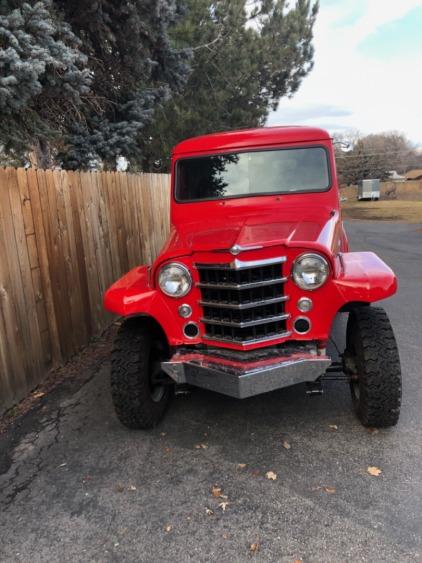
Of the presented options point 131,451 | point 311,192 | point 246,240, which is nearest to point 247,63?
point 311,192

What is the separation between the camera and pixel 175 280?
3.26m

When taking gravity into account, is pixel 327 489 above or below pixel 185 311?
below

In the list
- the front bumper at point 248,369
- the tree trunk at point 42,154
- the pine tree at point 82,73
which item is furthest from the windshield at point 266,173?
the tree trunk at point 42,154

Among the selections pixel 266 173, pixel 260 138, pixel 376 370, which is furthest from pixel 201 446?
pixel 260 138

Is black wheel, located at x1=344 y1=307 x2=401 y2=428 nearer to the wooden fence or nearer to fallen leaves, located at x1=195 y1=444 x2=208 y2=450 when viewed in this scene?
fallen leaves, located at x1=195 y1=444 x2=208 y2=450

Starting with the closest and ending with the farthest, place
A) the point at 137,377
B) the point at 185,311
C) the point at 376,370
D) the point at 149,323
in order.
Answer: the point at 376,370 → the point at 185,311 → the point at 137,377 → the point at 149,323

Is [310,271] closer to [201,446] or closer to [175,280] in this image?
[175,280]

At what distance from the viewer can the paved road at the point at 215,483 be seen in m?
2.44

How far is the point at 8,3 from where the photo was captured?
4.62 meters

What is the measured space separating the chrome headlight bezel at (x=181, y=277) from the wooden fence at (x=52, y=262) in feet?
5.00

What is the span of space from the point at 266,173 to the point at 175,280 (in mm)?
1584

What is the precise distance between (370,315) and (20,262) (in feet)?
9.88

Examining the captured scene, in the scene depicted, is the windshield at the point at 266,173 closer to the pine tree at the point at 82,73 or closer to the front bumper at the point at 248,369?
the front bumper at the point at 248,369

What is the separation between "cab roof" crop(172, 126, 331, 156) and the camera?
13.9 ft
